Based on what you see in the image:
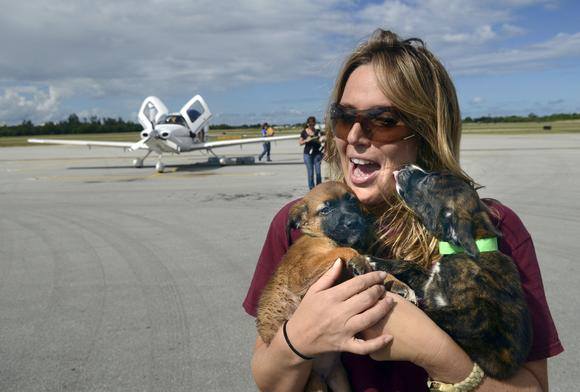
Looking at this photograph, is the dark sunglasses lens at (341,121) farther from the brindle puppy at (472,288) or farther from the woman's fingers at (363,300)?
the woman's fingers at (363,300)

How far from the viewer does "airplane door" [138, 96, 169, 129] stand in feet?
79.7

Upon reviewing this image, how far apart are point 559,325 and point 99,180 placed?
16.8m

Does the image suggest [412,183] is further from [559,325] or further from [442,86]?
[559,325]

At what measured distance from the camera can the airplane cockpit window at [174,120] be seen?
24.9 meters

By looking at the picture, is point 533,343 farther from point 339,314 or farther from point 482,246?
point 339,314

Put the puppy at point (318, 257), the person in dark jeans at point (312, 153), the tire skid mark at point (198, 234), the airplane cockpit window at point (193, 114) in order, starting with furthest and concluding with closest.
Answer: the airplane cockpit window at point (193, 114), the person in dark jeans at point (312, 153), the tire skid mark at point (198, 234), the puppy at point (318, 257)

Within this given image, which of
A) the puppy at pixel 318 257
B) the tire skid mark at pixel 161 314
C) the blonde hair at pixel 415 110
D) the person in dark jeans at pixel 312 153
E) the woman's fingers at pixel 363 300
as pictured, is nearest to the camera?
the woman's fingers at pixel 363 300

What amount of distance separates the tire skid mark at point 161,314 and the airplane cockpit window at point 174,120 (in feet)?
56.9

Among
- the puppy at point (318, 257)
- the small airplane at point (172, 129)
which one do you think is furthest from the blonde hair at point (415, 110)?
the small airplane at point (172, 129)

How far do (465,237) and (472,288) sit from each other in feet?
0.55

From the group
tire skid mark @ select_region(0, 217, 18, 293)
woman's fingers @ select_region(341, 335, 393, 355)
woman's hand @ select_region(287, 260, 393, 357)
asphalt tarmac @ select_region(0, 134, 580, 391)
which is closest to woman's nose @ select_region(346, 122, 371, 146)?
woman's hand @ select_region(287, 260, 393, 357)

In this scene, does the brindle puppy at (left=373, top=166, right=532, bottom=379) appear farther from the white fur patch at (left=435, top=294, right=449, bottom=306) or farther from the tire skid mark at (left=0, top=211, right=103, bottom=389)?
the tire skid mark at (left=0, top=211, right=103, bottom=389)

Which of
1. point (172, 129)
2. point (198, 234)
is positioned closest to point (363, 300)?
point (198, 234)

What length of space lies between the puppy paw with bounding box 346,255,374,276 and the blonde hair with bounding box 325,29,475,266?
0.18 m
